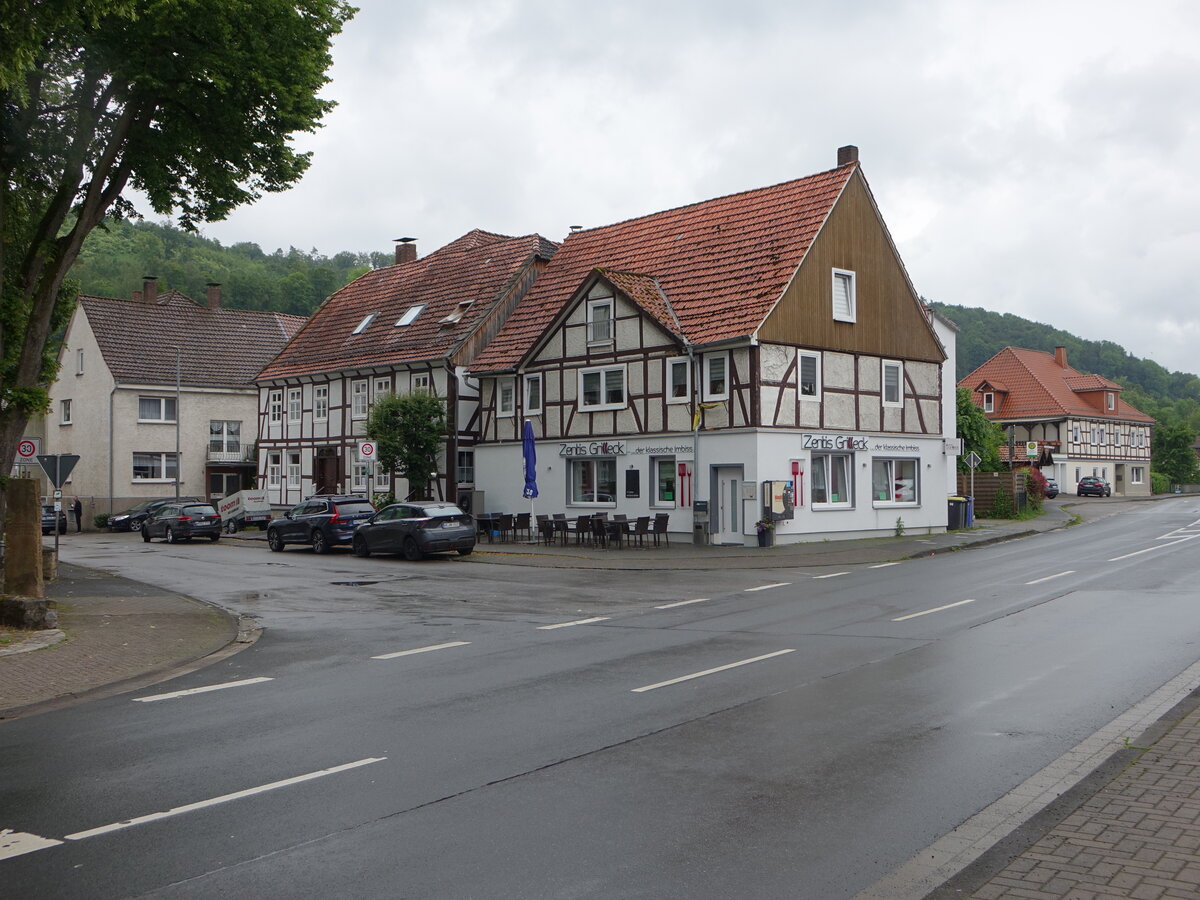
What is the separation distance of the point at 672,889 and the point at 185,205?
64.0 feet

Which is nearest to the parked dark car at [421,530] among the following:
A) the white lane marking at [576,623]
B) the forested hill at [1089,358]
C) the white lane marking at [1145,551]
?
the white lane marking at [576,623]

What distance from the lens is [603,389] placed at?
3428cm

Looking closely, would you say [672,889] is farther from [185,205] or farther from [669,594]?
[185,205]

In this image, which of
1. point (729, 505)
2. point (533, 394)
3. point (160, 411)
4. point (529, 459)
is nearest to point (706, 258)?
point (533, 394)

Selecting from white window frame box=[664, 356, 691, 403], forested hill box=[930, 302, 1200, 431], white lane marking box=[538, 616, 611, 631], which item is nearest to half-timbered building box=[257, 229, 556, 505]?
white window frame box=[664, 356, 691, 403]

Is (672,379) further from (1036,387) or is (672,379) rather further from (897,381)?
(1036,387)

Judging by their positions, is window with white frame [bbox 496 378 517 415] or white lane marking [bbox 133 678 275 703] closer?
white lane marking [bbox 133 678 275 703]

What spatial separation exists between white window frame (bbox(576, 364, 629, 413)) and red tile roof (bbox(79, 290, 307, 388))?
23.6 metres

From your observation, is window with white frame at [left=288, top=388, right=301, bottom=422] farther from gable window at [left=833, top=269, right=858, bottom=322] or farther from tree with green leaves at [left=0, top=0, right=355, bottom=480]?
tree with green leaves at [left=0, top=0, right=355, bottom=480]

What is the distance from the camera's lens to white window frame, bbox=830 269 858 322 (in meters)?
32.5

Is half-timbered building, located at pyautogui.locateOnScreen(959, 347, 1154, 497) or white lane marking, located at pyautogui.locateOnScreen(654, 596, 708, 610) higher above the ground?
half-timbered building, located at pyautogui.locateOnScreen(959, 347, 1154, 497)

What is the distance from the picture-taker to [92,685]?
11.1 meters

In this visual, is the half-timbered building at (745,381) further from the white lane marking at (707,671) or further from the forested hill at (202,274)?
the forested hill at (202,274)

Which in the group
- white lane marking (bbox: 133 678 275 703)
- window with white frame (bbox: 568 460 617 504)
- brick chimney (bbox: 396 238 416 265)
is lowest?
white lane marking (bbox: 133 678 275 703)
